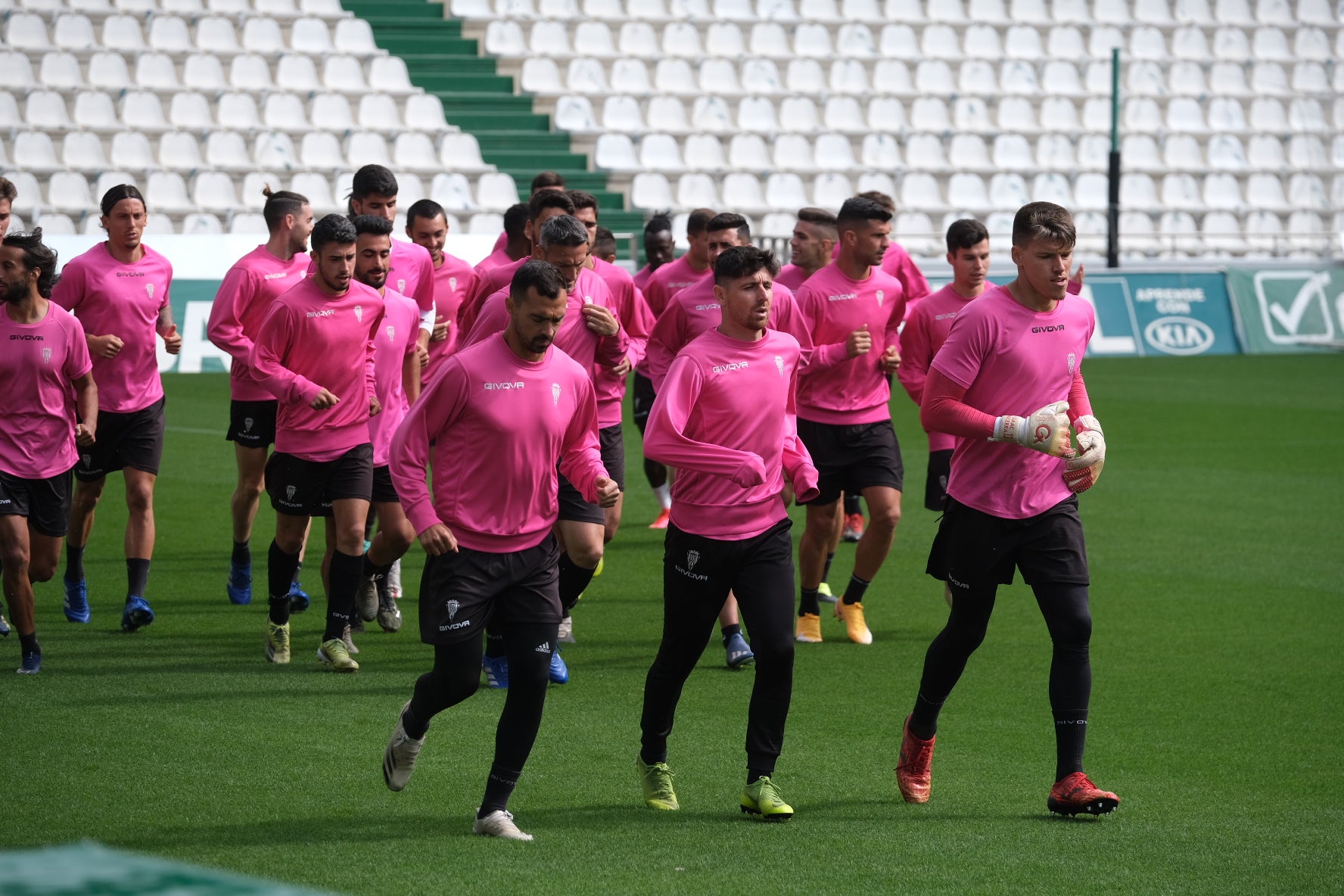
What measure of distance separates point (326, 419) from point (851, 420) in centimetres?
269

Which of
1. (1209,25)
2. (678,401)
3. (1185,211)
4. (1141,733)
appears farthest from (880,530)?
(1209,25)

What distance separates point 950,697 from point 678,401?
247 cm

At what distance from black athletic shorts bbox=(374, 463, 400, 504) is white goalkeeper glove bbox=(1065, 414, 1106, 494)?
3.75 metres

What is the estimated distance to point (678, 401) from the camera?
18.9 ft

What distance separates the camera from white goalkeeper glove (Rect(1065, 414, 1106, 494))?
223 inches

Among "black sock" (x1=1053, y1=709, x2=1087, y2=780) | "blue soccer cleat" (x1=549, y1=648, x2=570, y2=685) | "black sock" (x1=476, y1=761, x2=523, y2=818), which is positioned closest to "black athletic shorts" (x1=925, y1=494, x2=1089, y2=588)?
"black sock" (x1=1053, y1=709, x2=1087, y2=780)

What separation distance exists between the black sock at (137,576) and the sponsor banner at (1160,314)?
16.7m

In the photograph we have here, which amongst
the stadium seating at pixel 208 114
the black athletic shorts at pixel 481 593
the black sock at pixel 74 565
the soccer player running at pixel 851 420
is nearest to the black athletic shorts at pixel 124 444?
the black sock at pixel 74 565

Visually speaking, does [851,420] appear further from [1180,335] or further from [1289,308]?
[1289,308]

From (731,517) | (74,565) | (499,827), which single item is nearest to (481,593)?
(499,827)

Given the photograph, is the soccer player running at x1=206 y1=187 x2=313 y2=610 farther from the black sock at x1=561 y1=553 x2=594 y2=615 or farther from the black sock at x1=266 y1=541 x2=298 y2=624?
the black sock at x1=561 y1=553 x2=594 y2=615

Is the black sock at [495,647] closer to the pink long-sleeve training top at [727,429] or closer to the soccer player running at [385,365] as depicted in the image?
the soccer player running at [385,365]

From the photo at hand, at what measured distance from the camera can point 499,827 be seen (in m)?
5.31

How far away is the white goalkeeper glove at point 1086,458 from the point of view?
18.6 ft
